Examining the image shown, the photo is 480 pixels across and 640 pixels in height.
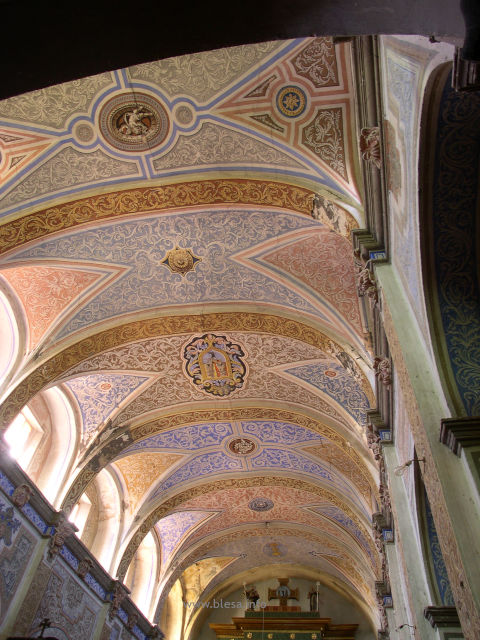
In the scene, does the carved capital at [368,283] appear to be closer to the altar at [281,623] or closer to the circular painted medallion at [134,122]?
the circular painted medallion at [134,122]

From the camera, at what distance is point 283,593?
1892 centimetres

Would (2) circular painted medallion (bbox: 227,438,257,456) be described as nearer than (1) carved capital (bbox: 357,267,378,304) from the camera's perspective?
No

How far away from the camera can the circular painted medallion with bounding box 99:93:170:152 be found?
6.63 m

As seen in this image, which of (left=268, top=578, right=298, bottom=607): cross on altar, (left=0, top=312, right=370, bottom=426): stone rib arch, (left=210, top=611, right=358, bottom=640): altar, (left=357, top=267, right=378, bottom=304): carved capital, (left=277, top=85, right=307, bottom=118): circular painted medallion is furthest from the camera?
(left=268, top=578, right=298, bottom=607): cross on altar

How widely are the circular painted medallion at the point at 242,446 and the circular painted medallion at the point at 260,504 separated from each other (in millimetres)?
2612

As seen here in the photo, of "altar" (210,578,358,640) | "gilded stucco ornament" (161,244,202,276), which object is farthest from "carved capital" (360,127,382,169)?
"altar" (210,578,358,640)

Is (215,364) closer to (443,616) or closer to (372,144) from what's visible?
(443,616)

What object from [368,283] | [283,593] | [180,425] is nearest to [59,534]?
[180,425]

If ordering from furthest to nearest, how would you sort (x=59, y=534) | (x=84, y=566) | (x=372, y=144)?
(x=84, y=566)
(x=59, y=534)
(x=372, y=144)

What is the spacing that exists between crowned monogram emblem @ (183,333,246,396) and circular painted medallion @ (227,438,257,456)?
2.17m

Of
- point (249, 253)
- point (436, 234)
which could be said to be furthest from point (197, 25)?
point (249, 253)

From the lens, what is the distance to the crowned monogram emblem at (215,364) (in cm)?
1007

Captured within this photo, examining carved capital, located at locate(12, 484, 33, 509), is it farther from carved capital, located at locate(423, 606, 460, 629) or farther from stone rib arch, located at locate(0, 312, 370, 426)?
carved capital, located at locate(423, 606, 460, 629)

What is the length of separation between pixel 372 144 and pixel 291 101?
2.21m
